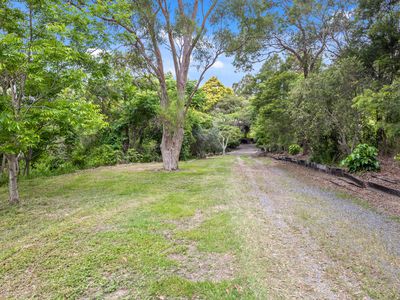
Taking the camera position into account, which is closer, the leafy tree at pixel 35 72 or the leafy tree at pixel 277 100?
the leafy tree at pixel 35 72

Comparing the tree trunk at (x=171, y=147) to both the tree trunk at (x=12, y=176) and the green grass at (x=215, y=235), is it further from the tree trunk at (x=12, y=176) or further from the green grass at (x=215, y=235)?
the green grass at (x=215, y=235)

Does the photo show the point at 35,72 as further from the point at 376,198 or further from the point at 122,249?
the point at 376,198

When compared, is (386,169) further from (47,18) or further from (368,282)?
(47,18)

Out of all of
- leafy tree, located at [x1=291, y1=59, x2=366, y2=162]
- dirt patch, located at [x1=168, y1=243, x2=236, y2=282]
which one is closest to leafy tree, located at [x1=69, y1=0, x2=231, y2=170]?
leafy tree, located at [x1=291, y1=59, x2=366, y2=162]

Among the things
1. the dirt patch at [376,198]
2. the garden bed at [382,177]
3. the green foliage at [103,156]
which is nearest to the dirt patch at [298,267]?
the dirt patch at [376,198]

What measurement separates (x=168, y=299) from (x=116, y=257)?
2.98ft

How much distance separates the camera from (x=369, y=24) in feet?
27.6

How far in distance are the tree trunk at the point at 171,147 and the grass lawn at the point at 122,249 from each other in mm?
4758

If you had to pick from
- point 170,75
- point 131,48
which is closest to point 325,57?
point 170,75

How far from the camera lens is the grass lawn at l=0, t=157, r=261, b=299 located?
2031mm

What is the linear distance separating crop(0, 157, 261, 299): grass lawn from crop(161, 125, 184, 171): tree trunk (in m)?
4.76

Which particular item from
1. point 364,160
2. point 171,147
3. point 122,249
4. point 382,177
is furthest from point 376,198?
point 171,147

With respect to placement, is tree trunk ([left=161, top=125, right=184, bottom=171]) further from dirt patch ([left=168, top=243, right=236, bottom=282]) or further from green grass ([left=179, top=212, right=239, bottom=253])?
dirt patch ([left=168, top=243, right=236, bottom=282])

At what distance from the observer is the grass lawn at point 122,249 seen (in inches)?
80.0
